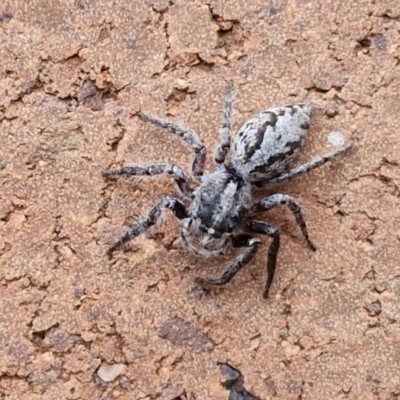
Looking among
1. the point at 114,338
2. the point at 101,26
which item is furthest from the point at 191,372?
the point at 101,26

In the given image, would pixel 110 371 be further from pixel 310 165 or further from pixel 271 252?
pixel 310 165

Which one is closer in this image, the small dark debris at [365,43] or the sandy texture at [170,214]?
the sandy texture at [170,214]

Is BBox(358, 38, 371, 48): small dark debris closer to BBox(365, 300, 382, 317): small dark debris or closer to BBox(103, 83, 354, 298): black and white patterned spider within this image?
BBox(103, 83, 354, 298): black and white patterned spider

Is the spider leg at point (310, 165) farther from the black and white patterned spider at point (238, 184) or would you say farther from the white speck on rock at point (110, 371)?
the white speck on rock at point (110, 371)

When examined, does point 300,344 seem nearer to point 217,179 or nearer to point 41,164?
point 217,179

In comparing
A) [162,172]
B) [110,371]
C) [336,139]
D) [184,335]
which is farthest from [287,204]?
[110,371]

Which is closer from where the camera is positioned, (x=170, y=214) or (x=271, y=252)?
(x=271, y=252)

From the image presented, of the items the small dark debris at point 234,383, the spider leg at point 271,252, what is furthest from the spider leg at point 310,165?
the small dark debris at point 234,383
